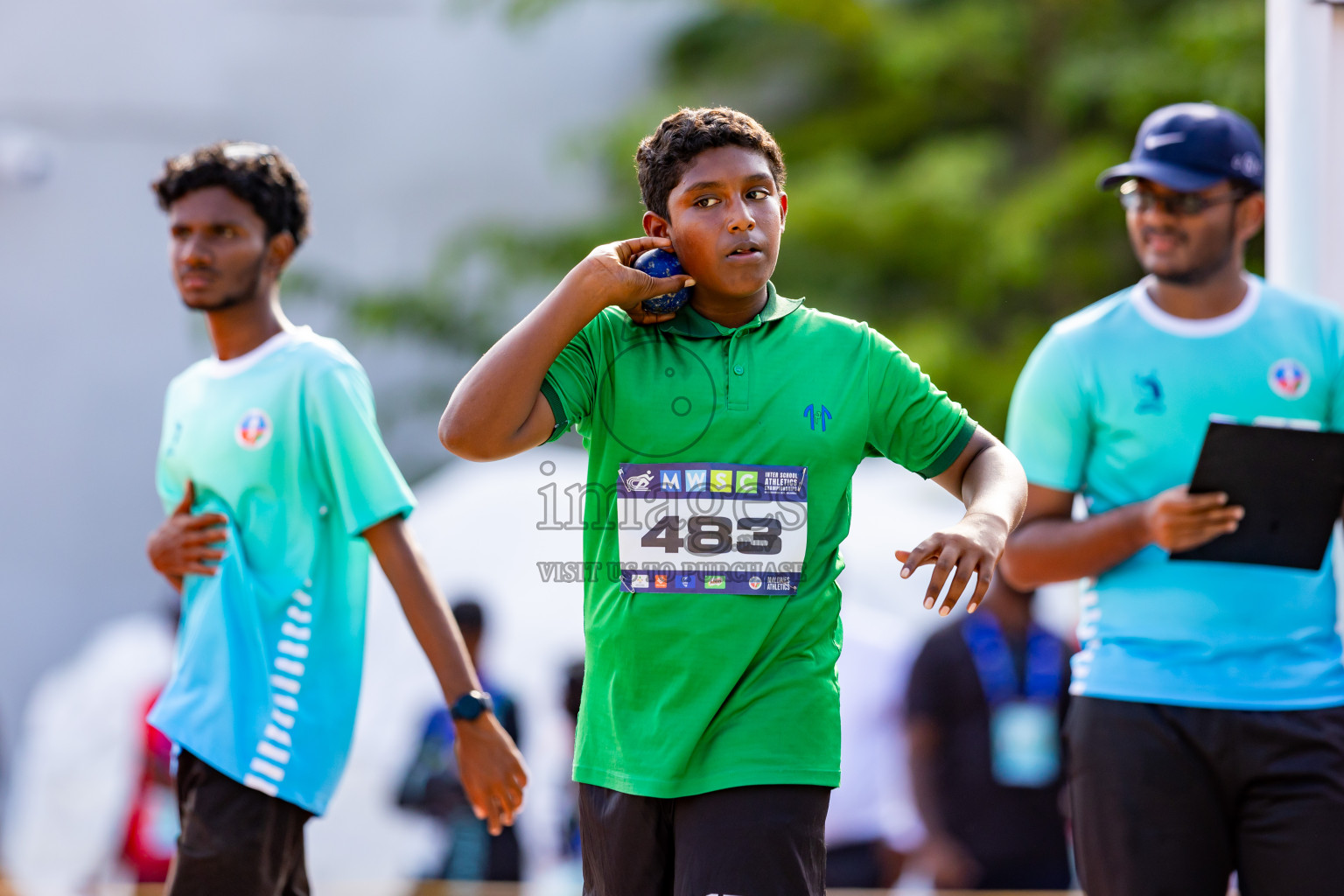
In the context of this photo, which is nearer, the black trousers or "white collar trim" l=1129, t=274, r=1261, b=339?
the black trousers

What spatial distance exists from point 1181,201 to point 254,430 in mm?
2330

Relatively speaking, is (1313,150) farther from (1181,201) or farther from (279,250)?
(279,250)

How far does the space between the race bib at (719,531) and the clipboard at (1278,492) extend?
44.3 inches

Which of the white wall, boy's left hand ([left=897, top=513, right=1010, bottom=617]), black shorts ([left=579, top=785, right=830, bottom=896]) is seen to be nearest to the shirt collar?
boy's left hand ([left=897, top=513, right=1010, bottom=617])

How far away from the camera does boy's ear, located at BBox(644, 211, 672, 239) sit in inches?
114

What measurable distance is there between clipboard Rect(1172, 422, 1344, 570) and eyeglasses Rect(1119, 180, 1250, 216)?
24.4 inches

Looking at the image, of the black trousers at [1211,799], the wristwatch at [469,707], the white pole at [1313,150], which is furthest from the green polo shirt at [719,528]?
the white pole at [1313,150]

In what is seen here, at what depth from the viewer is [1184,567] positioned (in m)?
3.39

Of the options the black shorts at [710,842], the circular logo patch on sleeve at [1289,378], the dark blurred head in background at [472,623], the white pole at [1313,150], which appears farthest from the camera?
the dark blurred head in background at [472,623]

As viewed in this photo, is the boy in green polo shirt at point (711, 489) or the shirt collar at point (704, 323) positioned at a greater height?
the shirt collar at point (704, 323)

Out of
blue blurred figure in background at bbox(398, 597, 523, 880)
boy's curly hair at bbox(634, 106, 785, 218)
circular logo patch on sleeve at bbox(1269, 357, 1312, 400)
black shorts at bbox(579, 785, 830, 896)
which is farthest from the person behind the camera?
blue blurred figure in background at bbox(398, 597, 523, 880)

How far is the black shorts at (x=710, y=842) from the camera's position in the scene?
258 centimetres

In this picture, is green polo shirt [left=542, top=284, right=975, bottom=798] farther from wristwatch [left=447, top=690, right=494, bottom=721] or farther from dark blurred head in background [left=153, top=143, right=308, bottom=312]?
dark blurred head in background [left=153, top=143, right=308, bottom=312]

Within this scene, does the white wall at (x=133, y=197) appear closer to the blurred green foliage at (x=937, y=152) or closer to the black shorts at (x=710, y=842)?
the blurred green foliage at (x=937, y=152)
